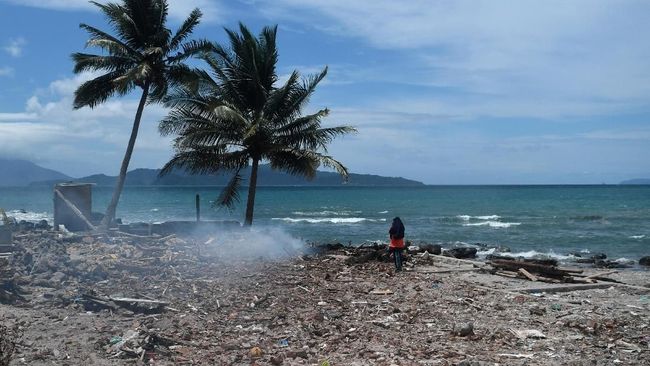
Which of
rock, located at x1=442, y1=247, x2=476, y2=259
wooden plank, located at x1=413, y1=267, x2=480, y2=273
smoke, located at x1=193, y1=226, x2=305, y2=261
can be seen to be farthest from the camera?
rock, located at x1=442, y1=247, x2=476, y2=259

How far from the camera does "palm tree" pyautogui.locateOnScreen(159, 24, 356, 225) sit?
70.4 feet

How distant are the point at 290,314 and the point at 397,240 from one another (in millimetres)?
6279

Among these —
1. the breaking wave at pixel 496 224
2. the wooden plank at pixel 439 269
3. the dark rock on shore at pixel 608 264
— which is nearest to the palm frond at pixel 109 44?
the wooden plank at pixel 439 269

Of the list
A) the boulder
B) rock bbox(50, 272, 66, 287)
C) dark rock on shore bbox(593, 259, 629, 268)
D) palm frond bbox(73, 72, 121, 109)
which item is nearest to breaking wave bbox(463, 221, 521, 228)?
the boulder

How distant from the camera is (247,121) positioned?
21234 millimetres

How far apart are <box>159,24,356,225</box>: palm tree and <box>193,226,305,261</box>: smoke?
1.63 metres

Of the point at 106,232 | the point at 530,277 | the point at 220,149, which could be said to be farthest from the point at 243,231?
the point at 530,277

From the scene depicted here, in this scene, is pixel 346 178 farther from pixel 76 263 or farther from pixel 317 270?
pixel 76 263

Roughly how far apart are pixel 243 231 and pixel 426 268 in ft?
22.3

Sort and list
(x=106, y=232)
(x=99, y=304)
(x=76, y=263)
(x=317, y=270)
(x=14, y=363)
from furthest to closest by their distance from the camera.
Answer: (x=106, y=232), (x=317, y=270), (x=76, y=263), (x=99, y=304), (x=14, y=363)

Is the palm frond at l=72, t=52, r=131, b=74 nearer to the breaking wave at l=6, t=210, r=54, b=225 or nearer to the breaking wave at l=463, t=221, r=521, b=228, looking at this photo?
the breaking wave at l=6, t=210, r=54, b=225

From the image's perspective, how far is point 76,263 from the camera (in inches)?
589

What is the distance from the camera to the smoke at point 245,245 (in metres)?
18.2

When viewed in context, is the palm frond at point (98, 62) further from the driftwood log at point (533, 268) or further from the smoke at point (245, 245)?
the driftwood log at point (533, 268)
